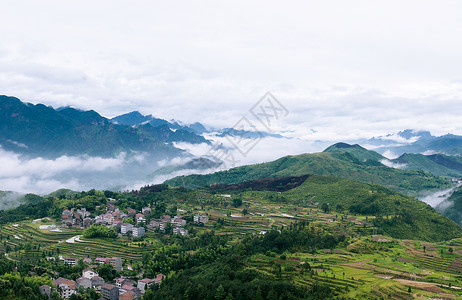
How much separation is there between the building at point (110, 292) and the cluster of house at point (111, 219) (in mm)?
31453

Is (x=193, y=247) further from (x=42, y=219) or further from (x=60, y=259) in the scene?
(x=42, y=219)

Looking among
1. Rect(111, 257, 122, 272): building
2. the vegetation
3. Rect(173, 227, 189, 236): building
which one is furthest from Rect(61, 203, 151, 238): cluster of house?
Rect(111, 257, 122, 272): building

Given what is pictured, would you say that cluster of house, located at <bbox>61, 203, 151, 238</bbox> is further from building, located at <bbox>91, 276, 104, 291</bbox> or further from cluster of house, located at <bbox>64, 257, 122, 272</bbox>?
building, located at <bbox>91, 276, 104, 291</bbox>

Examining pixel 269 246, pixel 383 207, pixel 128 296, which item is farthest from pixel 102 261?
pixel 383 207

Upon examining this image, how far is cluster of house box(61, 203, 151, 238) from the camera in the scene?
93312 mm

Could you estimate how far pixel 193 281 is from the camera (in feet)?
175

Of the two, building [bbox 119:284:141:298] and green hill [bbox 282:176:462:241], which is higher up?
green hill [bbox 282:176:462:241]

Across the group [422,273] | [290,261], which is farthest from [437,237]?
[290,261]

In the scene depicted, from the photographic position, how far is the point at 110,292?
5884 cm

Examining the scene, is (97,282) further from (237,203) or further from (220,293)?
(237,203)

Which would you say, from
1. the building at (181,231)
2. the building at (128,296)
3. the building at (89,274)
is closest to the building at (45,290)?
the building at (128,296)

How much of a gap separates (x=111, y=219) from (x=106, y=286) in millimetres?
43419

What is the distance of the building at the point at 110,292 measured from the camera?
58.8 m

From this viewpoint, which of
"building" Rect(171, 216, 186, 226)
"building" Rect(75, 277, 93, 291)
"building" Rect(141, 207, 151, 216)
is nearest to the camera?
"building" Rect(75, 277, 93, 291)
